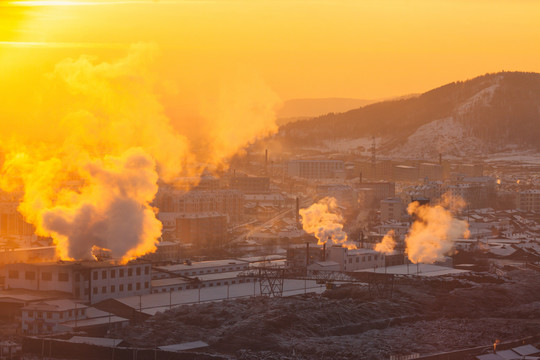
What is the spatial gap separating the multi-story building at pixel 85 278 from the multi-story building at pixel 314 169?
2358 inches

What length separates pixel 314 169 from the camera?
88.1 meters

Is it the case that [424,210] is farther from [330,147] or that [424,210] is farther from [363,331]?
[330,147]

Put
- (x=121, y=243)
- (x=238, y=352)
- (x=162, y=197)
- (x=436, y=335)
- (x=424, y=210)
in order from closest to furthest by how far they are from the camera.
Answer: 1. (x=238, y=352)
2. (x=436, y=335)
3. (x=121, y=243)
4. (x=424, y=210)
5. (x=162, y=197)

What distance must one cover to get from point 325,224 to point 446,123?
8770 cm

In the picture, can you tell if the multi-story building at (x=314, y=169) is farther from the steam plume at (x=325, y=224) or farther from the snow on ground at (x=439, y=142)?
the steam plume at (x=325, y=224)

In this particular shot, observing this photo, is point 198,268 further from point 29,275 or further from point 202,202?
point 202,202

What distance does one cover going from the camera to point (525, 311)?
2823cm

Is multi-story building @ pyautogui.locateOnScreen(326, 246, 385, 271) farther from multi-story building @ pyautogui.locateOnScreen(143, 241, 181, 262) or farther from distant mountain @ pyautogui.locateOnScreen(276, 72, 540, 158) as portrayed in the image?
distant mountain @ pyautogui.locateOnScreen(276, 72, 540, 158)

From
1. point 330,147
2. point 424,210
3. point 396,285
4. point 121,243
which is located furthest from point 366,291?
point 330,147

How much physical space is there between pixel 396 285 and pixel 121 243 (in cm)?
900

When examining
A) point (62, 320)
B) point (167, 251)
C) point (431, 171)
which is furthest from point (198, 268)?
point (431, 171)

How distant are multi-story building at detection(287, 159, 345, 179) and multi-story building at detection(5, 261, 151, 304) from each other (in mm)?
59885

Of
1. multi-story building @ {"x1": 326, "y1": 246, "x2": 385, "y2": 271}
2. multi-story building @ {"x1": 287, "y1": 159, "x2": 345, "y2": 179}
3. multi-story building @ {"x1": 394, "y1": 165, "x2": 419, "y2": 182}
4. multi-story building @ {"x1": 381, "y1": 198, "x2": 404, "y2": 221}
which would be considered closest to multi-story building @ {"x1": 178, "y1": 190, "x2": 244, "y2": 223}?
multi-story building @ {"x1": 381, "y1": 198, "x2": 404, "y2": 221}

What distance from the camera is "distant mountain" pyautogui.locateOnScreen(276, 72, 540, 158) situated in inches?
4636
